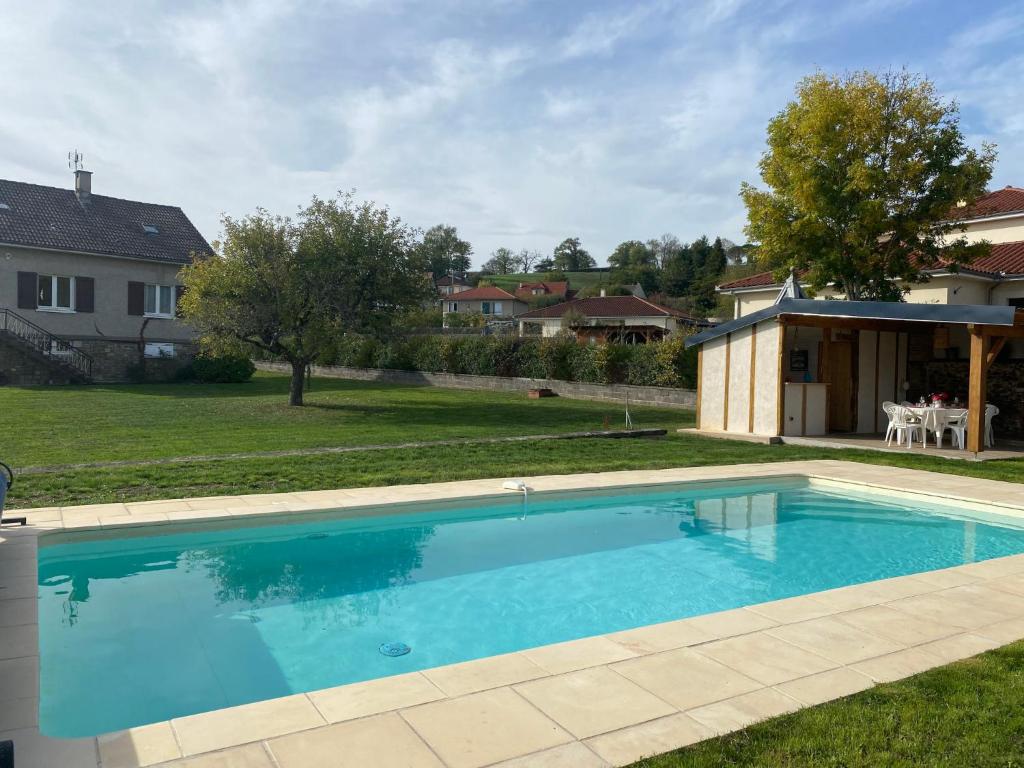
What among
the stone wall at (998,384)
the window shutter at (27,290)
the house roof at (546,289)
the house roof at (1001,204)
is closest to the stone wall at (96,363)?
the window shutter at (27,290)

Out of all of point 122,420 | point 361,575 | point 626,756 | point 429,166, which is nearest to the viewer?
point 626,756

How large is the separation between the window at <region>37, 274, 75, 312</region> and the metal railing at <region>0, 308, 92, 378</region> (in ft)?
3.39

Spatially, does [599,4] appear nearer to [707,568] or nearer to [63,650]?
[707,568]

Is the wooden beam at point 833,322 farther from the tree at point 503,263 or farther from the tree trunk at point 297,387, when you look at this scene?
the tree at point 503,263

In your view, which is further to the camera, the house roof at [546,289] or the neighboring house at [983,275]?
the house roof at [546,289]

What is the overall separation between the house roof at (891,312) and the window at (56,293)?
75.8 feet

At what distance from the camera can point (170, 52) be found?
12.4m

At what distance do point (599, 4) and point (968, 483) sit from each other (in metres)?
9.29

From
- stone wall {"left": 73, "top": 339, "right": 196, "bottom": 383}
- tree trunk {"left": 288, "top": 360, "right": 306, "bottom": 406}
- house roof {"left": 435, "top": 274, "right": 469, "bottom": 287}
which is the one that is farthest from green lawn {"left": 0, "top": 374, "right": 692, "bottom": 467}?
house roof {"left": 435, "top": 274, "right": 469, "bottom": 287}

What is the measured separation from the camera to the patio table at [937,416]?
15.2 m

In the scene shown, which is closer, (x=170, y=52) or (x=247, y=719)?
(x=247, y=719)

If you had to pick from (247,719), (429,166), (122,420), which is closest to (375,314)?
(429,166)

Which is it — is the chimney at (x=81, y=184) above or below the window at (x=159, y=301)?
above

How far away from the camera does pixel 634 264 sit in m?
93.0
